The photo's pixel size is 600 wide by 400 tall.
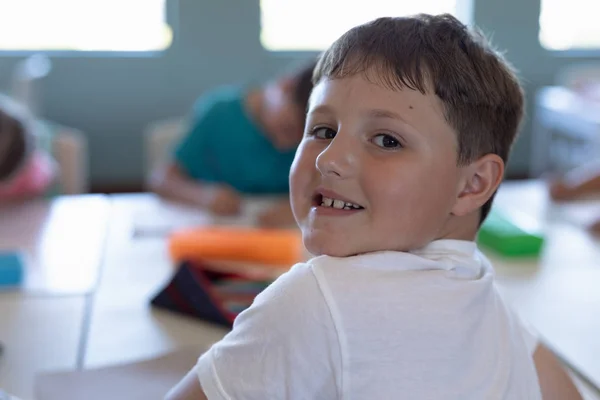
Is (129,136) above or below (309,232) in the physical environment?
below

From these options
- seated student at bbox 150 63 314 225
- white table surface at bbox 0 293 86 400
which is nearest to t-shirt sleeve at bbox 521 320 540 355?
white table surface at bbox 0 293 86 400

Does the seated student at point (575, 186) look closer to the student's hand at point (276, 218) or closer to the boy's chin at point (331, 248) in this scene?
the student's hand at point (276, 218)

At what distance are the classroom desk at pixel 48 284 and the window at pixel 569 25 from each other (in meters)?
3.60

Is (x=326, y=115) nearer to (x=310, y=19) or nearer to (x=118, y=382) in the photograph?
(x=118, y=382)

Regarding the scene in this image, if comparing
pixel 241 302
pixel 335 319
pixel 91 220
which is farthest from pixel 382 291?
pixel 91 220

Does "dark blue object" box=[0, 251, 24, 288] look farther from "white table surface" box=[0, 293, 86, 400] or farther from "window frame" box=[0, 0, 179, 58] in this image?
"window frame" box=[0, 0, 179, 58]

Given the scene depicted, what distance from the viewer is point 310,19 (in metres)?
4.62

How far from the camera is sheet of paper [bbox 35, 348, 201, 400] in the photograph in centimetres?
101

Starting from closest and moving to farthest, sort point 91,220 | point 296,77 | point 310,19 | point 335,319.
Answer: point 335,319, point 91,220, point 296,77, point 310,19

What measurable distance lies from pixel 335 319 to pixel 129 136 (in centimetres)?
393

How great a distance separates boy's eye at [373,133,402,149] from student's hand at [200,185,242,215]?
127 centimetres

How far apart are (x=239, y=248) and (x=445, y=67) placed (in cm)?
95

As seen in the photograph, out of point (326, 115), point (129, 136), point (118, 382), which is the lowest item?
point (129, 136)

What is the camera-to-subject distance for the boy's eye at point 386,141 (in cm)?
71
